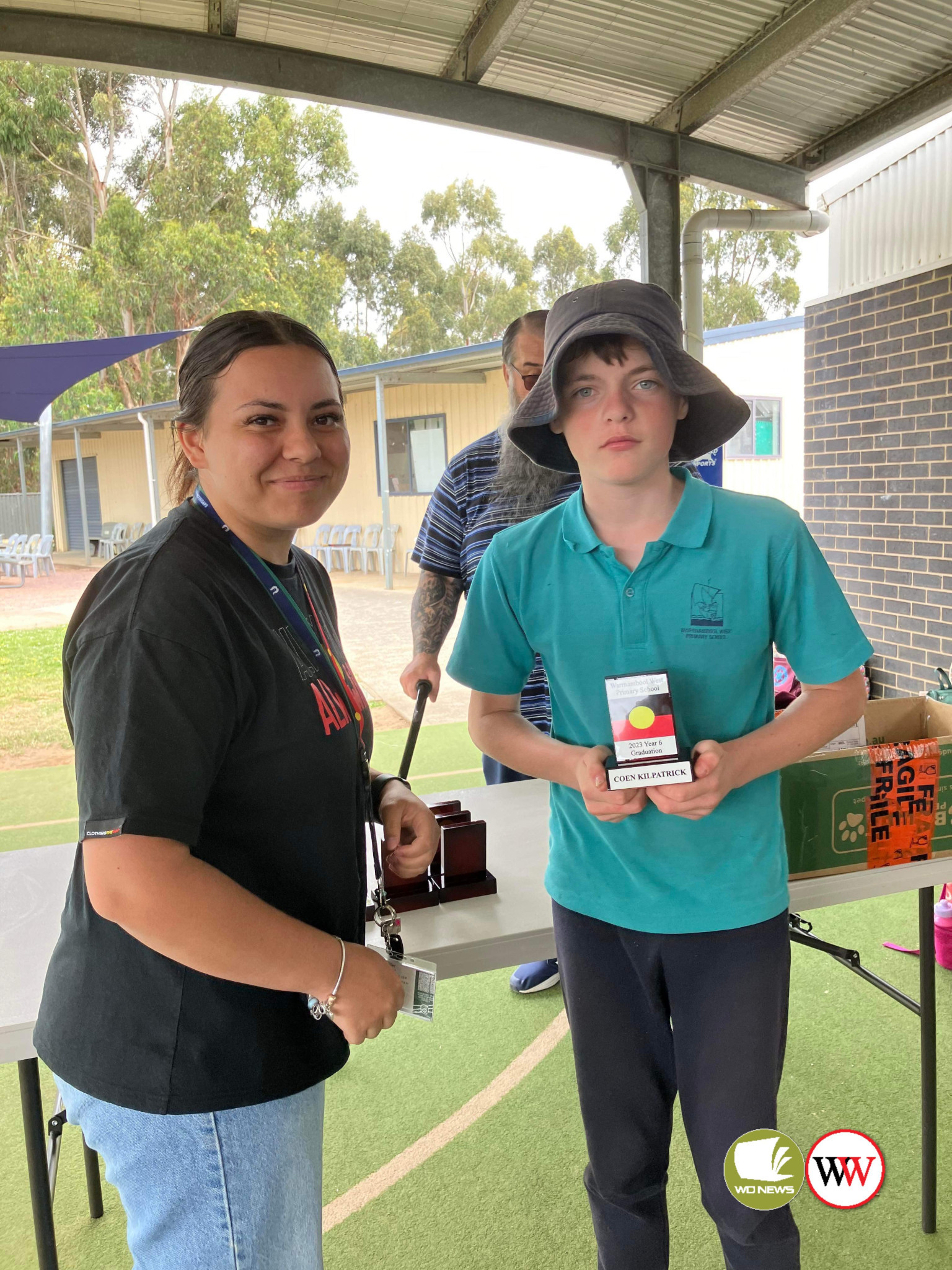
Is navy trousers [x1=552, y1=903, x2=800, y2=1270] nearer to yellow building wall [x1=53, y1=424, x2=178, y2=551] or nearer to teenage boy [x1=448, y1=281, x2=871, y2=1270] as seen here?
teenage boy [x1=448, y1=281, x2=871, y2=1270]

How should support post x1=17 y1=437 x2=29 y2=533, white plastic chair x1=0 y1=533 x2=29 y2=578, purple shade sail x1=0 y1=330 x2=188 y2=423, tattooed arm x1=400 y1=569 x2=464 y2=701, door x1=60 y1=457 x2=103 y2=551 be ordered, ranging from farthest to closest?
door x1=60 y1=457 x2=103 y2=551 < support post x1=17 y1=437 x2=29 y2=533 < white plastic chair x1=0 y1=533 x2=29 y2=578 < purple shade sail x1=0 y1=330 x2=188 y2=423 < tattooed arm x1=400 y1=569 x2=464 y2=701

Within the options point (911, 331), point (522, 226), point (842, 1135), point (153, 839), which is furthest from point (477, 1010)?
point (522, 226)

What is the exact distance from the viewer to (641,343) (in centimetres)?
109

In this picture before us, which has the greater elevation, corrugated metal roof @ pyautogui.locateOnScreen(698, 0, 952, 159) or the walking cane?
corrugated metal roof @ pyautogui.locateOnScreen(698, 0, 952, 159)

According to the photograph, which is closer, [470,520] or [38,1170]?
[38,1170]

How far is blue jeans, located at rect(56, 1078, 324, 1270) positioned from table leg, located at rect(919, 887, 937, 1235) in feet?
4.43

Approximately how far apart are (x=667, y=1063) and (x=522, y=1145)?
1.05 meters

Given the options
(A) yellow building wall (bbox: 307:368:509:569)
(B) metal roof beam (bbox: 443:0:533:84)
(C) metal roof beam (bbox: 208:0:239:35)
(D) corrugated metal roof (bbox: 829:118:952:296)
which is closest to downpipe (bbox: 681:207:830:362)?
(D) corrugated metal roof (bbox: 829:118:952:296)

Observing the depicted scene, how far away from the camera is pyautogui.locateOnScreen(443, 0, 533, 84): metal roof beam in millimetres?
3070

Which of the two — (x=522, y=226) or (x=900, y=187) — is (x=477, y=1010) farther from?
(x=522, y=226)

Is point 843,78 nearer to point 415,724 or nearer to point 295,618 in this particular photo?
point 415,724

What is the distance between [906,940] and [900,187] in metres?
4.00

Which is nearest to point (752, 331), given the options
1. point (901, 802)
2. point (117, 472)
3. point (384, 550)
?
point (384, 550)

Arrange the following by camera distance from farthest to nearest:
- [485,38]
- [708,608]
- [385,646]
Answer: [385,646], [485,38], [708,608]
